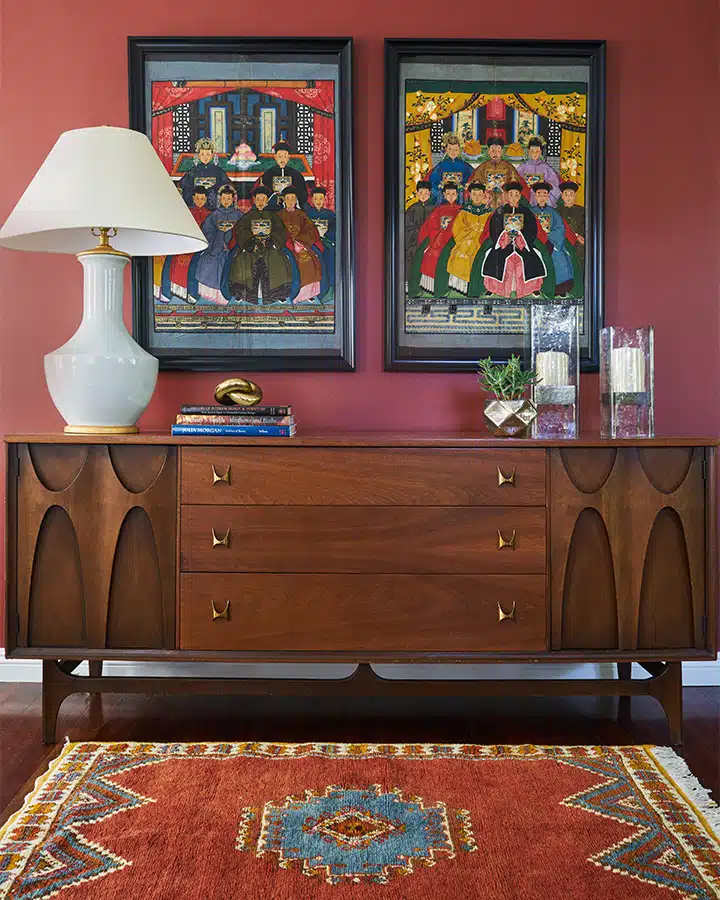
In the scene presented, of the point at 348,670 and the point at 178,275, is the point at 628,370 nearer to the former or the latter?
the point at 348,670

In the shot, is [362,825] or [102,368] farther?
[102,368]

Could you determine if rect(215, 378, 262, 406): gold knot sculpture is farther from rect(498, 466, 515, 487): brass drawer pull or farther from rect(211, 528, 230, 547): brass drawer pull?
rect(498, 466, 515, 487): brass drawer pull

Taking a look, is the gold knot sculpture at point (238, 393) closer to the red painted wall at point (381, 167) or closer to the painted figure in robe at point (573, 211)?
the red painted wall at point (381, 167)

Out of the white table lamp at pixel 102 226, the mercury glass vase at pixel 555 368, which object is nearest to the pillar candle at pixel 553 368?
the mercury glass vase at pixel 555 368

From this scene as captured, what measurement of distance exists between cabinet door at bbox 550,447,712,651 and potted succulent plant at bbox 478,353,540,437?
191 millimetres

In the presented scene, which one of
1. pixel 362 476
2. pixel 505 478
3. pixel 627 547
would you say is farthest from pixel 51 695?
pixel 627 547

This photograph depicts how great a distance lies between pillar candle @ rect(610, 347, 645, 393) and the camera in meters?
2.17

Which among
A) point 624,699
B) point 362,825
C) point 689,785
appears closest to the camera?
point 362,825

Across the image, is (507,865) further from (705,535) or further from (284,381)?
(284,381)

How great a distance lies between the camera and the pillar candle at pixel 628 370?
2168 millimetres

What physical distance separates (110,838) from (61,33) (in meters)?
2.31

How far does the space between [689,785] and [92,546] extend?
59.9 inches

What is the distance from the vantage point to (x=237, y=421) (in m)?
2.02

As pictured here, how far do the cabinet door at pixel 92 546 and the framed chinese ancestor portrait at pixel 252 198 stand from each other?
1.93ft
